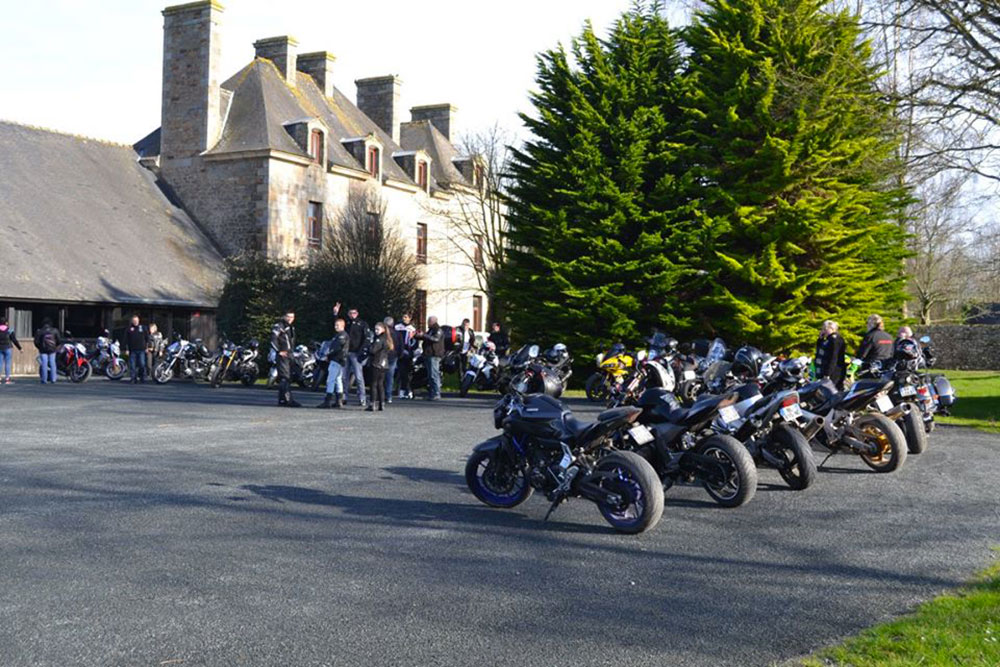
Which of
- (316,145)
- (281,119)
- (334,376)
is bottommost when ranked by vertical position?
(334,376)

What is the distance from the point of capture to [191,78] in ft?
130

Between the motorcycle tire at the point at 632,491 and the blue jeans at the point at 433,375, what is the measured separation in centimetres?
1394

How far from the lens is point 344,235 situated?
127ft

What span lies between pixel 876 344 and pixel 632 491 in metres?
9.39

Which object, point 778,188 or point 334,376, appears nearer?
point 334,376

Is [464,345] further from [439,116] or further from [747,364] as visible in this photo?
[439,116]

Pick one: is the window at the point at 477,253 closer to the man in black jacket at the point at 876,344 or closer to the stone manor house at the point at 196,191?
the stone manor house at the point at 196,191

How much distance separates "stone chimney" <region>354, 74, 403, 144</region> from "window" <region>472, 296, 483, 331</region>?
9069 millimetres

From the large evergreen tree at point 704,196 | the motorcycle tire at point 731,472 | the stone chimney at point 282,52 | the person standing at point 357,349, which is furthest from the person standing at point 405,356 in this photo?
the stone chimney at point 282,52

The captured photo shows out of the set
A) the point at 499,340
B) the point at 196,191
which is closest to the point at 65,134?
the point at 196,191

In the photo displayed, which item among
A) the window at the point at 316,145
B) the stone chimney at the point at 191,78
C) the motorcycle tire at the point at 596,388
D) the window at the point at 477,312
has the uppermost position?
the stone chimney at the point at 191,78

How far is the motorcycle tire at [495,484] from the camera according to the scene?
8562 millimetres

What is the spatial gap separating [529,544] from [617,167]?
19.8 m

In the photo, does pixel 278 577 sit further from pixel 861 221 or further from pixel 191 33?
pixel 191 33
